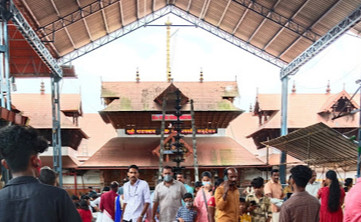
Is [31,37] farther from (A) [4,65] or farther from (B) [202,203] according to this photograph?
(B) [202,203]

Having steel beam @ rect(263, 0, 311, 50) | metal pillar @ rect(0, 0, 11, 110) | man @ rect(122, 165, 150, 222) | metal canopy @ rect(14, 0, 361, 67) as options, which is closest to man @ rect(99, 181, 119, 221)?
man @ rect(122, 165, 150, 222)

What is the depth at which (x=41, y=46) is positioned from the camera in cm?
2014

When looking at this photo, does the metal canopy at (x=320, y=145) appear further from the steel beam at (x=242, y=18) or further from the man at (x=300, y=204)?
the man at (x=300, y=204)

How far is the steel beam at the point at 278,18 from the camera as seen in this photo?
2238cm

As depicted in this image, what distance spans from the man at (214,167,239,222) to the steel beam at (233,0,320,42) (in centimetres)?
1696

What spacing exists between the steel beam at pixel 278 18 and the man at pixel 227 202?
1696 centimetres

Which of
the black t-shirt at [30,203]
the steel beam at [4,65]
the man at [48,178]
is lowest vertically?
the man at [48,178]

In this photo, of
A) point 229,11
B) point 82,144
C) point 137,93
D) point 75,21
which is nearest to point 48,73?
point 75,21

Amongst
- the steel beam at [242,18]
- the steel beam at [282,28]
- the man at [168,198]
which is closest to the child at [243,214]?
the man at [168,198]

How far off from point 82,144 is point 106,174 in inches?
348

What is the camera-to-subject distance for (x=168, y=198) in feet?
25.5

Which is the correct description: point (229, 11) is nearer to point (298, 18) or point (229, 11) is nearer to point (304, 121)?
point (298, 18)

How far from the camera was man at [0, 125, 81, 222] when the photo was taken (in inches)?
90.0

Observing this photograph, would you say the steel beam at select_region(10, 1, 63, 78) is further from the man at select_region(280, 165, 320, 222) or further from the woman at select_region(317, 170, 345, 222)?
the man at select_region(280, 165, 320, 222)
